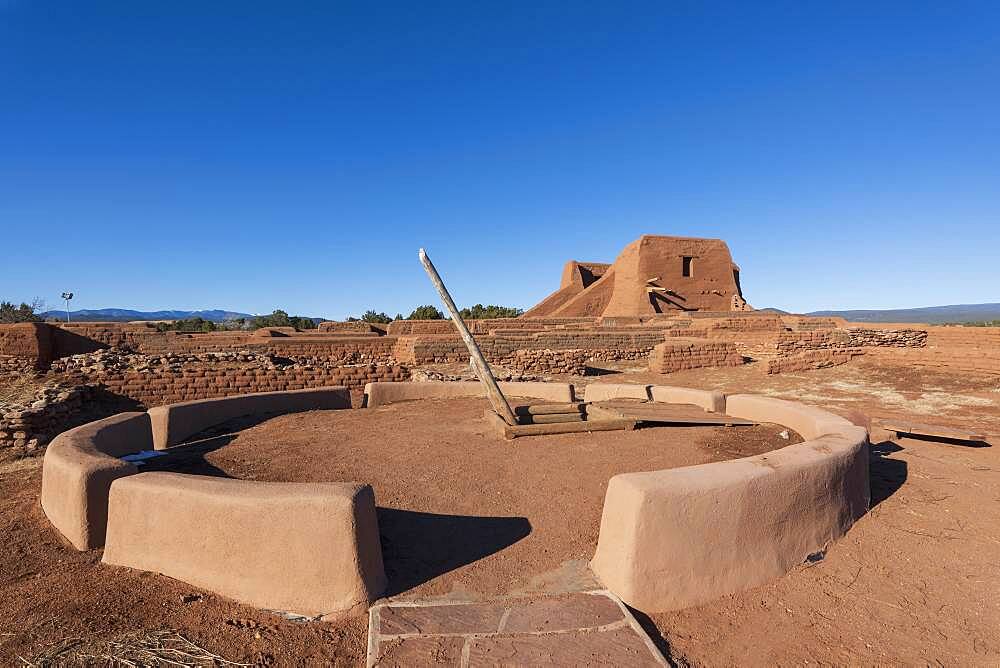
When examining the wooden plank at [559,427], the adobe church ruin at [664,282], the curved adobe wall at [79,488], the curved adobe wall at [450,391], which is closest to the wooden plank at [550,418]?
the wooden plank at [559,427]

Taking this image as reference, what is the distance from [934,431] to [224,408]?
7.90 metres

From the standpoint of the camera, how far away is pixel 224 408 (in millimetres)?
6324

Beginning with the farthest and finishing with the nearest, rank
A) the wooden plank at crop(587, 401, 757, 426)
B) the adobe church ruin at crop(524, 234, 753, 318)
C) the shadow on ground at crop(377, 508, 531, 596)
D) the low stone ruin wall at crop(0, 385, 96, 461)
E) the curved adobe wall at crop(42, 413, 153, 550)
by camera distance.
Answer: the adobe church ruin at crop(524, 234, 753, 318)
the low stone ruin wall at crop(0, 385, 96, 461)
the wooden plank at crop(587, 401, 757, 426)
the curved adobe wall at crop(42, 413, 153, 550)
the shadow on ground at crop(377, 508, 531, 596)

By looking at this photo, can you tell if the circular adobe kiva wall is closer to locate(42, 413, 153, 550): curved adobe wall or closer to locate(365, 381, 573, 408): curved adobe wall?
locate(42, 413, 153, 550): curved adobe wall

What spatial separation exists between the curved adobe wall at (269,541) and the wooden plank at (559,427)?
288cm

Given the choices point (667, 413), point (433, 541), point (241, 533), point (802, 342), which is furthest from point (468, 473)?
point (802, 342)

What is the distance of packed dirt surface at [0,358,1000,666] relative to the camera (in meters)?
2.19

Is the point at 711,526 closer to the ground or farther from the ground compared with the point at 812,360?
closer to the ground

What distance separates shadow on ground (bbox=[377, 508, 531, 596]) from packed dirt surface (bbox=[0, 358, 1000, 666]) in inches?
0.5

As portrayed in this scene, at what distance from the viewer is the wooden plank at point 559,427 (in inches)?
210

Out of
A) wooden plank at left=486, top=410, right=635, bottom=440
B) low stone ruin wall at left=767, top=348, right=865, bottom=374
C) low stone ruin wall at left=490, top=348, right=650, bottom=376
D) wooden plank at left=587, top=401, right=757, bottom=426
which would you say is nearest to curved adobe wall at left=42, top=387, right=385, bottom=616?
wooden plank at left=486, top=410, right=635, bottom=440

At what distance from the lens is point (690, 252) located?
27.6 metres

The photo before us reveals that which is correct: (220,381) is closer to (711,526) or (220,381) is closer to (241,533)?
(241,533)

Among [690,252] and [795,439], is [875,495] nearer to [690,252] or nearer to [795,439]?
[795,439]
